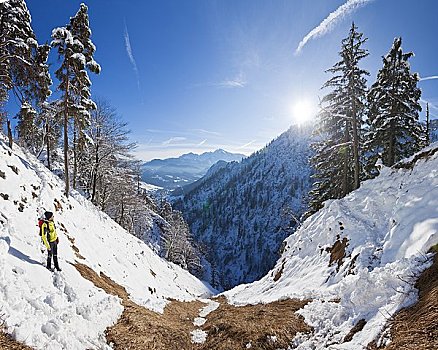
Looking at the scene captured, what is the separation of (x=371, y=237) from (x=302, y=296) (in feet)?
13.0

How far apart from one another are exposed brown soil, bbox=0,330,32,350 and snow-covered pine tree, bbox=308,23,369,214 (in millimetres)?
17660

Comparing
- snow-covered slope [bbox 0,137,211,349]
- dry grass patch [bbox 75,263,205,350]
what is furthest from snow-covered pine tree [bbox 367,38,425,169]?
snow-covered slope [bbox 0,137,211,349]

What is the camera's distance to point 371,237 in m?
11.6

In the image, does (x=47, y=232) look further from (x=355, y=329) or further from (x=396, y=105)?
(x=396, y=105)

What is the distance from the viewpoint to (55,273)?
29.5 feet

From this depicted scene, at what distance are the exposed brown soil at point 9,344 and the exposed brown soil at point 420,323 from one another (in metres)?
6.56

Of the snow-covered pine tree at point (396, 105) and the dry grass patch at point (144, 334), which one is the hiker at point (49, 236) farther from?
the snow-covered pine tree at point (396, 105)

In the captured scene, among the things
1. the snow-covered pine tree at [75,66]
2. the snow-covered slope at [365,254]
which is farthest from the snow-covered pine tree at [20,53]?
the snow-covered slope at [365,254]

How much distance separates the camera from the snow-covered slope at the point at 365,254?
645 centimetres

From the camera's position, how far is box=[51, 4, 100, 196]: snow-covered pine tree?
1673cm

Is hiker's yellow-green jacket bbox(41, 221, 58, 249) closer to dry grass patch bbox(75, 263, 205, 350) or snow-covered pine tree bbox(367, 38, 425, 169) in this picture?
dry grass patch bbox(75, 263, 205, 350)

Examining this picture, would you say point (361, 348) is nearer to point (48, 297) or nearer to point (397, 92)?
point (48, 297)

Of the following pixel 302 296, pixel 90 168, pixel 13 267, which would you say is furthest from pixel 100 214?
pixel 302 296

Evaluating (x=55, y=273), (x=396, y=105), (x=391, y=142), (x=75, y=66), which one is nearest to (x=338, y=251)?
(x=391, y=142)
